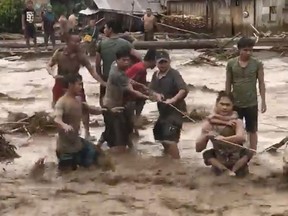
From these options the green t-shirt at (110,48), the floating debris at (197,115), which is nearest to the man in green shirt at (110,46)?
the green t-shirt at (110,48)

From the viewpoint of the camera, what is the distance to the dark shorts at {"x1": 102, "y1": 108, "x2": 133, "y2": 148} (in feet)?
29.0

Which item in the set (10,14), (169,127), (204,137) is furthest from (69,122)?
(10,14)

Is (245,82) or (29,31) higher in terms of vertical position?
(245,82)

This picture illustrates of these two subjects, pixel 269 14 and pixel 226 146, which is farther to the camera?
pixel 269 14

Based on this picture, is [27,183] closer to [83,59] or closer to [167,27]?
[83,59]

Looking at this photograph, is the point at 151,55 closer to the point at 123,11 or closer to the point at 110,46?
the point at 110,46

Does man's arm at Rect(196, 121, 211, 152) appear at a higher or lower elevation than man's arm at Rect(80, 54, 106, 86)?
lower

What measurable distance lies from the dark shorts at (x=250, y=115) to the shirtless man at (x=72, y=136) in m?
1.78

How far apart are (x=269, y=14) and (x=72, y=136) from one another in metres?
23.5

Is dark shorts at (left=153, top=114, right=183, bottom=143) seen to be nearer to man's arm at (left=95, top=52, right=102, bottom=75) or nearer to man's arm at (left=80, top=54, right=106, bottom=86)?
man's arm at (left=80, top=54, right=106, bottom=86)

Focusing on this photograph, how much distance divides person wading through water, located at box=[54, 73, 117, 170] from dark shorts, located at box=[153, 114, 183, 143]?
3.05 ft

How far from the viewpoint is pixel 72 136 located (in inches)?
311

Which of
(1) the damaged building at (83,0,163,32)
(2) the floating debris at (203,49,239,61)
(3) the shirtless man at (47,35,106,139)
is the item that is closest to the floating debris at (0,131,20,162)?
(3) the shirtless man at (47,35,106,139)

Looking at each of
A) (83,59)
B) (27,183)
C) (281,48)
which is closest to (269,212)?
(27,183)
